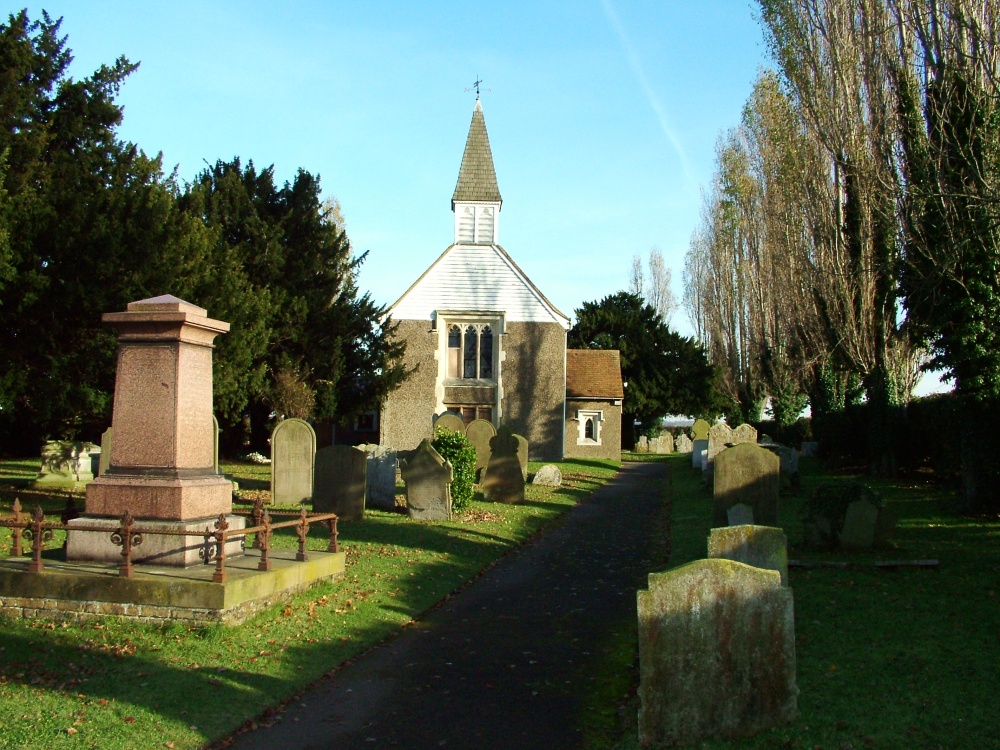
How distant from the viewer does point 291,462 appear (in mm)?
18734

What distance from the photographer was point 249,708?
6465 mm

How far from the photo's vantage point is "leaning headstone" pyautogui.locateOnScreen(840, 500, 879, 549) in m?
12.6

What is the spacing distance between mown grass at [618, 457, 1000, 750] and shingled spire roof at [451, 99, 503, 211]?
2663 centimetres

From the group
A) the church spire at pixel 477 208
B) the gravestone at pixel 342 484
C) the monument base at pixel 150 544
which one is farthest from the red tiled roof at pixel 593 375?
the monument base at pixel 150 544

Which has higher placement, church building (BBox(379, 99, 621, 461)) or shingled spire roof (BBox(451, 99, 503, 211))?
shingled spire roof (BBox(451, 99, 503, 211))

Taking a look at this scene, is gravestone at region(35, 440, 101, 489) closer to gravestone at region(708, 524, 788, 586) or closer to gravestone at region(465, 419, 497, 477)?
gravestone at region(465, 419, 497, 477)

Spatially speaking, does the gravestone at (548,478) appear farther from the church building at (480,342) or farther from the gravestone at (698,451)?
the church building at (480,342)

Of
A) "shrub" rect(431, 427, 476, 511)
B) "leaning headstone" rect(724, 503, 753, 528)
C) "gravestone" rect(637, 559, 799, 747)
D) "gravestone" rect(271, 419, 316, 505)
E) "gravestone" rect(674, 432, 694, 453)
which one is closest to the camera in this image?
"gravestone" rect(637, 559, 799, 747)

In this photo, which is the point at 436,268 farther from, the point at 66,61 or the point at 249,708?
the point at 249,708

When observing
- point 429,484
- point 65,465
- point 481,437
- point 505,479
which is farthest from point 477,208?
point 429,484

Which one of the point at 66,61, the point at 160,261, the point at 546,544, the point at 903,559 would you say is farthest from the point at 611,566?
the point at 66,61

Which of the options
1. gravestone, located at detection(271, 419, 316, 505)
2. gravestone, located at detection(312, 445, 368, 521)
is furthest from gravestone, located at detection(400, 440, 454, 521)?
gravestone, located at detection(271, 419, 316, 505)

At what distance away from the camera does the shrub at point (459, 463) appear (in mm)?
18891

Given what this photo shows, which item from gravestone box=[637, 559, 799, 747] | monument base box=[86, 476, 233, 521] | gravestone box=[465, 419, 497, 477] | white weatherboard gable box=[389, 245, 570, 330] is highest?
white weatherboard gable box=[389, 245, 570, 330]
